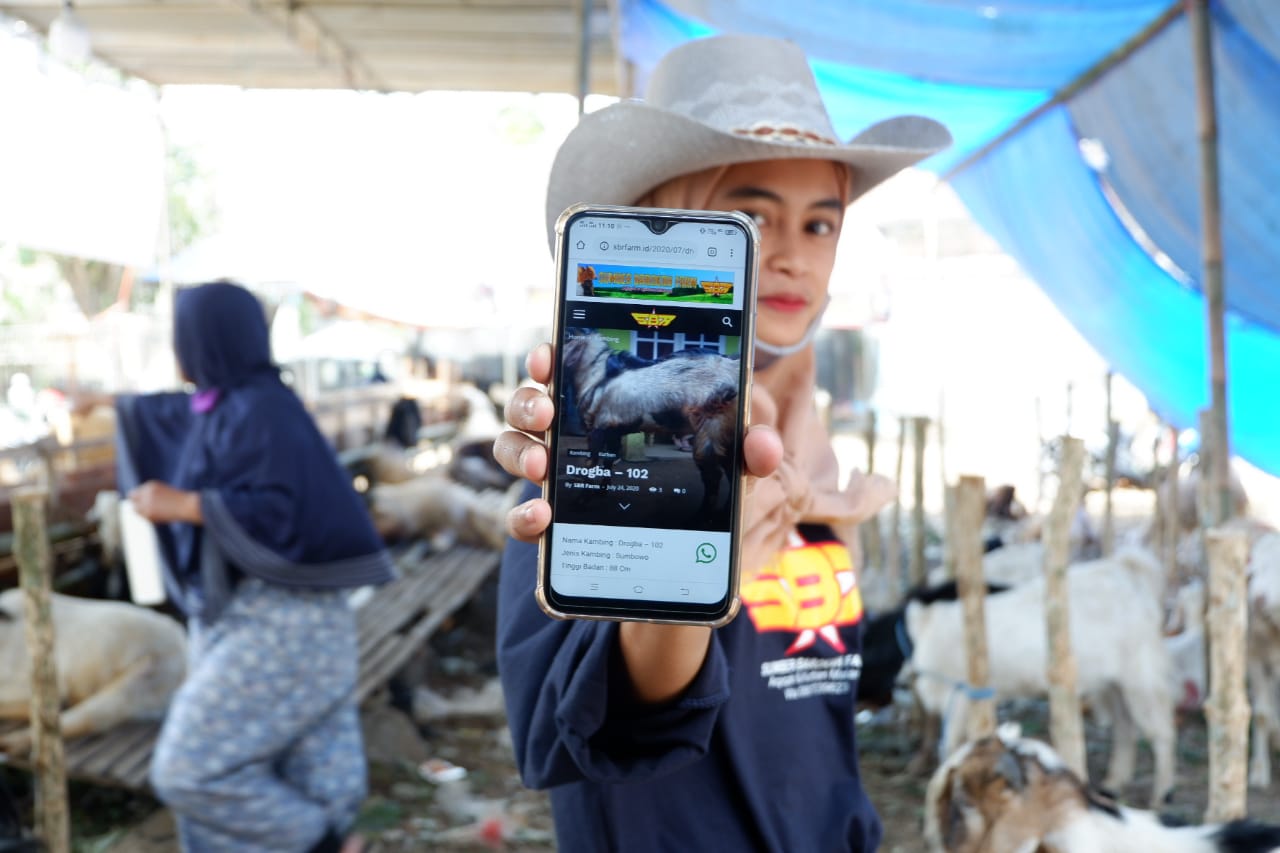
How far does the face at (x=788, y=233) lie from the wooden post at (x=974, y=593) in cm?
236

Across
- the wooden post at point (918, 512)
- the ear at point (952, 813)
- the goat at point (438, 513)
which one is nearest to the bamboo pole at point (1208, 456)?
the ear at point (952, 813)

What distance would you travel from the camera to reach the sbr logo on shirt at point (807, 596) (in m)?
1.38

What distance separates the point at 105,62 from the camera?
8.55 m

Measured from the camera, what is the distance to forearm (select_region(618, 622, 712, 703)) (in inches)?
37.9

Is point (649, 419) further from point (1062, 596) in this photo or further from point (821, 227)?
point (1062, 596)

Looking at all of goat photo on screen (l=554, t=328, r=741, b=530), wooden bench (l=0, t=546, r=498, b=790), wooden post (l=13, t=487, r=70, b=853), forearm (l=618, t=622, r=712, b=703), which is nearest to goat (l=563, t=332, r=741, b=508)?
goat photo on screen (l=554, t=328, r=741, b=530)

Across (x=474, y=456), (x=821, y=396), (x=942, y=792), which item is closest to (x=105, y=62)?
(x=474, y=456)

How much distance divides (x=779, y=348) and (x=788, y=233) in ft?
0.51

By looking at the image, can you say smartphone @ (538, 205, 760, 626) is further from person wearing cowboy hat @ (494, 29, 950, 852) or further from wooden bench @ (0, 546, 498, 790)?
wooden bench @ (0, 546, 498, 790)

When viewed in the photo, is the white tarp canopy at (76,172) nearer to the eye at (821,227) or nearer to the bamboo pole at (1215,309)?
the eye at (821,227)

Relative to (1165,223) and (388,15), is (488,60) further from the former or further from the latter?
(1165,223)

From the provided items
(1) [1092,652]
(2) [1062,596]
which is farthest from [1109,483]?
(2) [1062,596]

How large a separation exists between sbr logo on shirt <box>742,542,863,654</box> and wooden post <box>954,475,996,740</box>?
2277 millimetres

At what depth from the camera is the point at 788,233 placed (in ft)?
4.70
